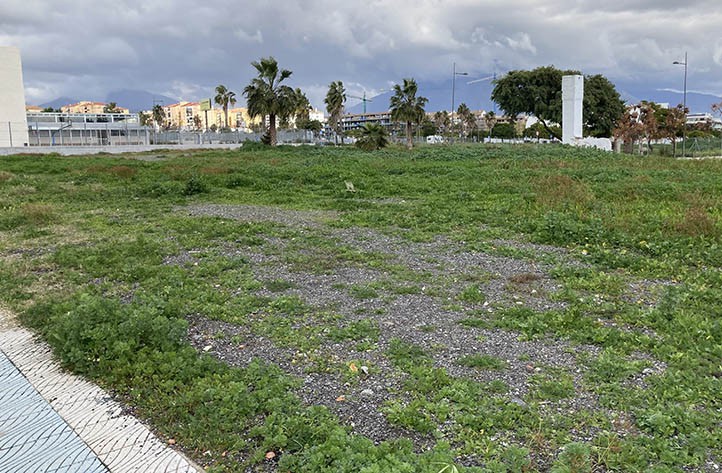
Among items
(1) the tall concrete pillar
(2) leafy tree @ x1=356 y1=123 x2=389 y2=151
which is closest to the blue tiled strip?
(2) leafy tree @ x1=356 y1=123 x2=389 y2=151

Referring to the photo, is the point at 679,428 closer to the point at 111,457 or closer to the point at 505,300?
the point at 505,300

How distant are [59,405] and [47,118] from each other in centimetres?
6624

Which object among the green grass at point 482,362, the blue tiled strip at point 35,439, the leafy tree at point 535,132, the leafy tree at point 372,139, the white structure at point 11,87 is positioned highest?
the white structure at point 11,87

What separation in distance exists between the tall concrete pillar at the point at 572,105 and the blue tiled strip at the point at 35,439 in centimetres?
4046

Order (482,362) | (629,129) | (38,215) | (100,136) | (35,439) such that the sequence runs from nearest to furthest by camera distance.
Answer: (35,439), (482,362), (38,215), (100,136), (629,129)

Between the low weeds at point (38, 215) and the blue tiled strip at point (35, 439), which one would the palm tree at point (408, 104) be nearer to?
the low weeds at point (38, 215)

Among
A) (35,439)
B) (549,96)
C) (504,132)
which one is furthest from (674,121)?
(35,439)

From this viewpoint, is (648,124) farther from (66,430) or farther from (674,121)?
(66,430)

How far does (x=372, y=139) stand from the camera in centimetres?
4081

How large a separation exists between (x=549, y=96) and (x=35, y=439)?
56104 millimetres

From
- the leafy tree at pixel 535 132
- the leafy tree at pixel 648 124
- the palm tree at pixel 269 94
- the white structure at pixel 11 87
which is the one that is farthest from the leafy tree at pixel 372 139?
the leafy tree at pixel 535 132

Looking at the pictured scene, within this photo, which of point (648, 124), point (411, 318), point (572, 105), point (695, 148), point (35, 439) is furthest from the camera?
point (648, 124)

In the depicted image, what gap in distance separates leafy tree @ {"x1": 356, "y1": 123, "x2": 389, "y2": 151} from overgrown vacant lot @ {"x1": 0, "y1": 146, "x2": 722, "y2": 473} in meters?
30.0

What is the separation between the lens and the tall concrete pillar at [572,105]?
126ft
